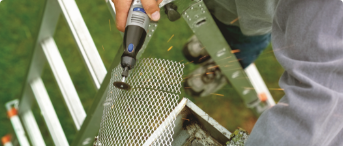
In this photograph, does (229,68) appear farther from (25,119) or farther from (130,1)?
(25,119)

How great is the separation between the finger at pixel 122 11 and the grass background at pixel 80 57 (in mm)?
1169

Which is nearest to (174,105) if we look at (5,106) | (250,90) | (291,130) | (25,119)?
(291,130)

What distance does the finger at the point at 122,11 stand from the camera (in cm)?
77

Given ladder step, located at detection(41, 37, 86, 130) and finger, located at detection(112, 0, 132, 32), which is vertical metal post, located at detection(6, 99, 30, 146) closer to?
ladder step, located at detection(41, 37, 86, 130)

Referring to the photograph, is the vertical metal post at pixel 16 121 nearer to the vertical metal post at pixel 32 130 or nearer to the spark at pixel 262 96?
the vertical metal post at pixel 32 130

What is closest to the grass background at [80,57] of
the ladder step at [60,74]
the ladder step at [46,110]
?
the ladder step at [46,110]

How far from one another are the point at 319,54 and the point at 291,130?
185 mm

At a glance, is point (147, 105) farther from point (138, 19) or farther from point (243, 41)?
point (243, 41)

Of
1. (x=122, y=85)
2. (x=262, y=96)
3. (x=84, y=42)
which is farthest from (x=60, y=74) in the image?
(x=262, y=96)

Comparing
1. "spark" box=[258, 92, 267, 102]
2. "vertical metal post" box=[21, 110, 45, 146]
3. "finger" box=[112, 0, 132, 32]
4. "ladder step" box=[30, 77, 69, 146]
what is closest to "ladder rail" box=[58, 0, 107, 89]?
"finger" box=[112, 0, 132, 32]

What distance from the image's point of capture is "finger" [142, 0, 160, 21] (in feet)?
2.33

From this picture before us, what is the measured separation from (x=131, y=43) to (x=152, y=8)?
0.42 ft

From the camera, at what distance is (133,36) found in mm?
691

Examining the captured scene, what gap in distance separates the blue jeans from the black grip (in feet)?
2.49
